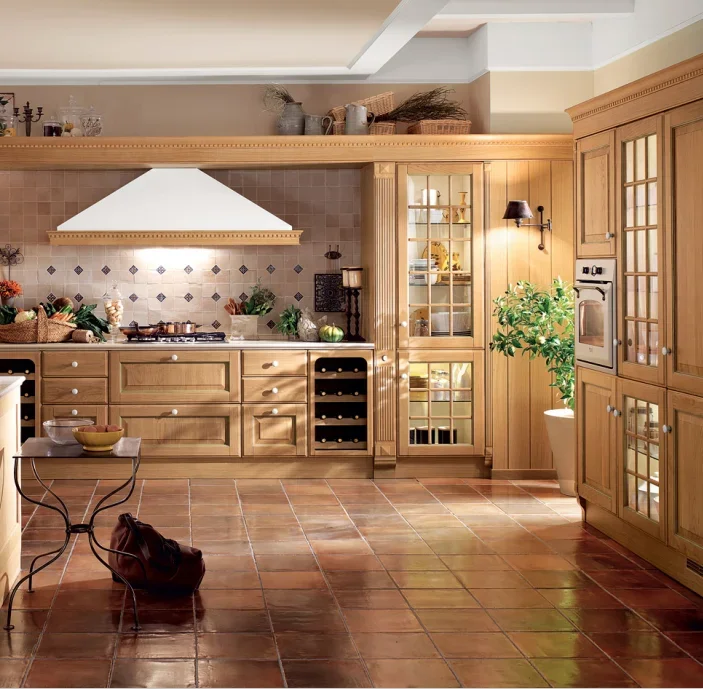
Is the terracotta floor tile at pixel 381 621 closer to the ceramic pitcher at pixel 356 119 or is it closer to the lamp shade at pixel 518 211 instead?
the lamp shade at pixel 518 211

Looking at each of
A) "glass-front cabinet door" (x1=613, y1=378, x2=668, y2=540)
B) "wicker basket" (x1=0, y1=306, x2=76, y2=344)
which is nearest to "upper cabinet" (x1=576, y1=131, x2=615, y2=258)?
"glass-front cabinet door" (x1=613, y1=378, x2=668, y2=540)

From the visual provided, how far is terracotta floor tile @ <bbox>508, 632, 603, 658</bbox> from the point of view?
11.0ft

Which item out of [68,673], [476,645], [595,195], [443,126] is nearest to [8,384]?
[68,673]

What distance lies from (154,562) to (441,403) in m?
2.95

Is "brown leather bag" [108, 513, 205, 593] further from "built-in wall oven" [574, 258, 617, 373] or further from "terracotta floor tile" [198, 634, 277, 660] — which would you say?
"built-in wall oven" [574, 258, 617, 373]

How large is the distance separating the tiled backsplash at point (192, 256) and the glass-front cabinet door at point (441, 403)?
3.01 ft

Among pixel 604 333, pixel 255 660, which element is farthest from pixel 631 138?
pixel 255 660

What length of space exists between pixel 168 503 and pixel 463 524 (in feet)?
5.69

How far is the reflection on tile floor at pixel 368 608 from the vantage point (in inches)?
126

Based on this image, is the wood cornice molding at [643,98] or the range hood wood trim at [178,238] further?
the range hood wood trim at [178,238]

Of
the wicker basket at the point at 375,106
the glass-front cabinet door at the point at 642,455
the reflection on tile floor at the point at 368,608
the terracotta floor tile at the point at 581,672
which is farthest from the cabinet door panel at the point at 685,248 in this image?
the wicker basket at the point at 375,106

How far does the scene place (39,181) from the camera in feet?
22.4

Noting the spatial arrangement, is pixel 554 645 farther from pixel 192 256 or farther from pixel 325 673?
pixel 192 256

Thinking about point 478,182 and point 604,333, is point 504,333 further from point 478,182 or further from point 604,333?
point 604,333
